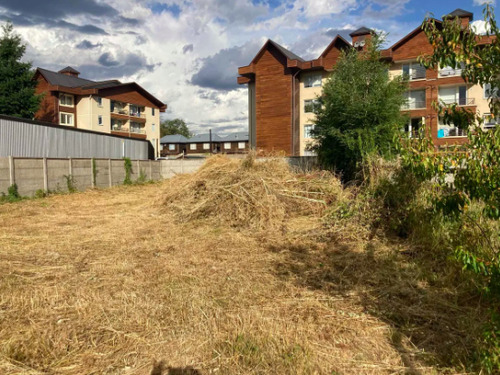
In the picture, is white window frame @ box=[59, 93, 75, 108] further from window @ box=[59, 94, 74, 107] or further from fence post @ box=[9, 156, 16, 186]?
fence post @ box=[9, 156, 16, 186]

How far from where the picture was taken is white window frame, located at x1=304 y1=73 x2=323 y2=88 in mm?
30697

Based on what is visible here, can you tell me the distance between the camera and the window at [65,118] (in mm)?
37750

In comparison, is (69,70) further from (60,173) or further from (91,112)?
(60,173)

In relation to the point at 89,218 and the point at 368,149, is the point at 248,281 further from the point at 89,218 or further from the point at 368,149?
the point at 368,149

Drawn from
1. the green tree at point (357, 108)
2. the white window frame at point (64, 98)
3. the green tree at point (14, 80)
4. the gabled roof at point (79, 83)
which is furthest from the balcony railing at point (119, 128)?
the green tree at point (357, 108)

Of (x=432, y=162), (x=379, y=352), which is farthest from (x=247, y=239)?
(x=432, y=162)

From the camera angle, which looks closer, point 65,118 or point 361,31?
point 361,31

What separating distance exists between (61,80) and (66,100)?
2.64 metres

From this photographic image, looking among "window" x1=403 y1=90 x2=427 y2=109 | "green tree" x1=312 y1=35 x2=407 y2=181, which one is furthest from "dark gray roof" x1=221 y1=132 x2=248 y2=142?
"green tree" x1=312 y1=35 x2=407 y2=181

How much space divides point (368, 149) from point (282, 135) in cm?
1748

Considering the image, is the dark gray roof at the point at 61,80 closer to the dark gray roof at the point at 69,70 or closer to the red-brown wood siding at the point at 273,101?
the dark gray roof at the point at 69,70

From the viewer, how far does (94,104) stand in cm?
3869

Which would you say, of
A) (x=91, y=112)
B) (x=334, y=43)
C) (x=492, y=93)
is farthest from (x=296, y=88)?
(x=492, y=93)

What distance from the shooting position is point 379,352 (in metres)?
3.08
